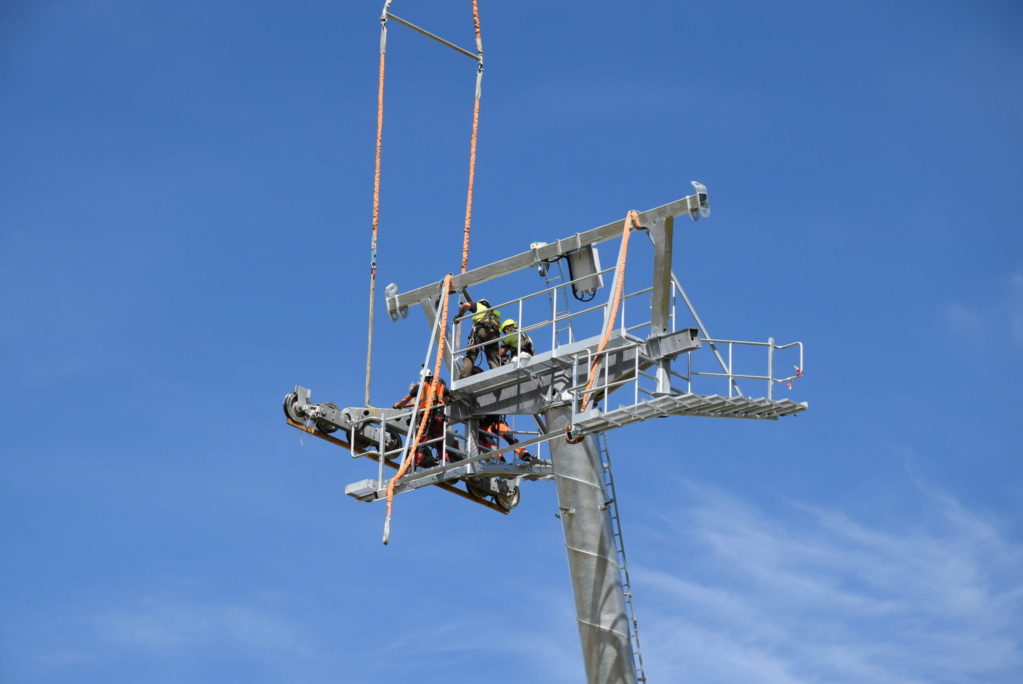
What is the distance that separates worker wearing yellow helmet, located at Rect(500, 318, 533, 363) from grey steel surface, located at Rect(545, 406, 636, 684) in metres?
1.70

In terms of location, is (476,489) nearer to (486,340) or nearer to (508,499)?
(508,499)

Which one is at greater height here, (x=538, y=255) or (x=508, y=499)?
(x=538, y=255)

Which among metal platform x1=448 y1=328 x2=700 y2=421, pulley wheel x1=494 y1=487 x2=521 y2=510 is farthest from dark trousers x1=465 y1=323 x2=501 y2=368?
pulley wheel x1=494 y1=487 x2=521 y2=510

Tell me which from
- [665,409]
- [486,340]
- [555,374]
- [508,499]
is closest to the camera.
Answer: [665,409]

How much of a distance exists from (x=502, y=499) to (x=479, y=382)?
2.94 m

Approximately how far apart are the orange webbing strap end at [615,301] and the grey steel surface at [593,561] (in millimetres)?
1810

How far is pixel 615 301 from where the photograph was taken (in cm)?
3044

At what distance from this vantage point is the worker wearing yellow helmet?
1244 inches

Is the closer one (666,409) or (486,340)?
(666,409)

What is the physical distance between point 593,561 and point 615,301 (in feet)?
16.0

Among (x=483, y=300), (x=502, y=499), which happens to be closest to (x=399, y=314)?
(x=483, y=300)

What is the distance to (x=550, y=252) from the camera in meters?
32.2

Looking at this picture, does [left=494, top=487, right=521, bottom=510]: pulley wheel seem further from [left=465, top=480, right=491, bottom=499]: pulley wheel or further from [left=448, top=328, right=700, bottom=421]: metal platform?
[left=448, top=328, right=700, bottom=421]: metal platform

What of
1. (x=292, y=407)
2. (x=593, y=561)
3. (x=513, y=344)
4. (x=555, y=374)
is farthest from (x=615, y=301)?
(x=292, y=407)
